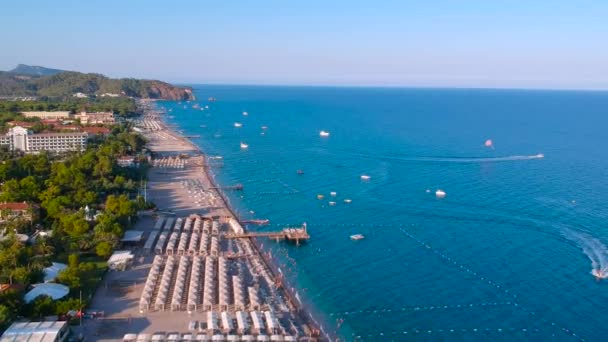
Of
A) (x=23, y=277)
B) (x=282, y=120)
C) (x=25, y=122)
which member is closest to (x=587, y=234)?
(x=23, y=277)

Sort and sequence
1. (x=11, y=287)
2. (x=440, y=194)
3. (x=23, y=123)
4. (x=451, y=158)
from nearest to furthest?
(x=11, y=287), (x=440, y=194), (x=451, y=158), (x=23, y=123)

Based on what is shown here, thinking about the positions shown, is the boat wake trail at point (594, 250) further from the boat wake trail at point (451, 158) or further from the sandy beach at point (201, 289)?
the boat wake trail at point (451, 158)

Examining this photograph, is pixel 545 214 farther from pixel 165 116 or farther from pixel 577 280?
pixel 165 116

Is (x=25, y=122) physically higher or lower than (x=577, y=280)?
higher

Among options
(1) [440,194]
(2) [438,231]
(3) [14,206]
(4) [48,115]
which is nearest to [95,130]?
(4) [48,115]

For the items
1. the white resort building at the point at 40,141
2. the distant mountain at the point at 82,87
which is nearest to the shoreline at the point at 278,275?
the white resort building at the point at 40,141

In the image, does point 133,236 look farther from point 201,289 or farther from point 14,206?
point 14,206
